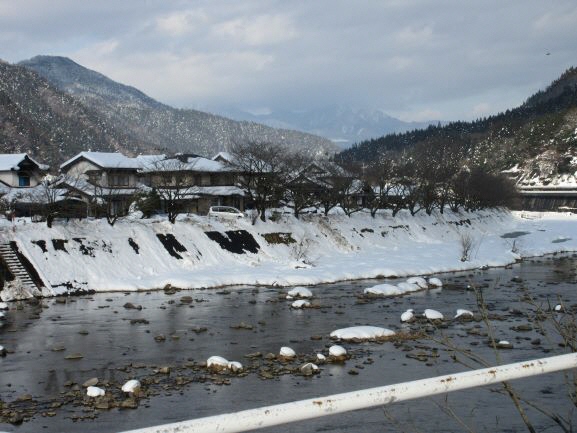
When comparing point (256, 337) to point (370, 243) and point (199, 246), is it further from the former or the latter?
point (370, 243)

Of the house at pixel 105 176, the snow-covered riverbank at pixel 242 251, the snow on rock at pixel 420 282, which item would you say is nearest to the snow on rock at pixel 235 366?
the snow-covered riverbank at pixel 242 251

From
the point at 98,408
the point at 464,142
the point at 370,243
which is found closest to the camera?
the point at 98,408

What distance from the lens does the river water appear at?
39.0 feet

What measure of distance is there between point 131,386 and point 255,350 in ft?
15.5

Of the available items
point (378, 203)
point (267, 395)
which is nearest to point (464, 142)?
point (378, 203)

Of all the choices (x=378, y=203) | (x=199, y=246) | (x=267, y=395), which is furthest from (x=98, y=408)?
(x=378, y=203)

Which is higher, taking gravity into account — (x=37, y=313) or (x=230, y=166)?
(x=230, y=166)

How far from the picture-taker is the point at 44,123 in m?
133

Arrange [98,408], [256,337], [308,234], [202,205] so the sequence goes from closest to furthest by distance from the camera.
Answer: [98,408] < [256,337] < [308,234] < [202,205]

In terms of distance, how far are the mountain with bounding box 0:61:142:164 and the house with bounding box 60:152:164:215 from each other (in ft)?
178

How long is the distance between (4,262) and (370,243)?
89.4 ft

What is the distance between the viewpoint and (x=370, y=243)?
1860 inches

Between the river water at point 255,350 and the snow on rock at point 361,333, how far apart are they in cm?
64

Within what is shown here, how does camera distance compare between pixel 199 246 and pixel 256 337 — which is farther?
pixel 199 246
